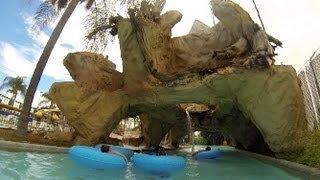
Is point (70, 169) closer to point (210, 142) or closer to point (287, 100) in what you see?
point (287, 100)

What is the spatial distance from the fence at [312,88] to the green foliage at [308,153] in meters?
4.33

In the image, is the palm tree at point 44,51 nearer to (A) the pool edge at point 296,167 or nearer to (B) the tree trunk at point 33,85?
(B) the tree trunk at point 33,85

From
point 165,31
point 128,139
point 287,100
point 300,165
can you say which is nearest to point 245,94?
point 287,100

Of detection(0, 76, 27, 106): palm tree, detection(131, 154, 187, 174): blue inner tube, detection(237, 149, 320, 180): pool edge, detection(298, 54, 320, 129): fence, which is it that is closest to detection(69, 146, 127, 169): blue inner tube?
detection(131, 154, 187, 174): blue inner tube

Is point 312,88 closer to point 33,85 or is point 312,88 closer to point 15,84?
point 33,85

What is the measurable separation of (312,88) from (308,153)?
8.28 meters

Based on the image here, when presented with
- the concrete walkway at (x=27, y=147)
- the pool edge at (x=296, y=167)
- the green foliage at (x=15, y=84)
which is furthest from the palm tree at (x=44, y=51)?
the green foliage at (x=15, y=84)

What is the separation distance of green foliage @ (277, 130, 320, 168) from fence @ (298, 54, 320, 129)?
4332 mm

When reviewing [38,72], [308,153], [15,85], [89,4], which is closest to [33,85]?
[38,72]

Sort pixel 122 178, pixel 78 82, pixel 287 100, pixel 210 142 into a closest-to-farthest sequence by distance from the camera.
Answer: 1. pixel 122 178
2. pixel 287 100
3. pixel 78 82
4. pixel 210 142

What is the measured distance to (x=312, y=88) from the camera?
19.2m

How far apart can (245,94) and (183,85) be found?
2330 mm

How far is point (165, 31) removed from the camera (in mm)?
15430

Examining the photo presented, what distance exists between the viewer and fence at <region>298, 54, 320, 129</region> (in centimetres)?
1806
